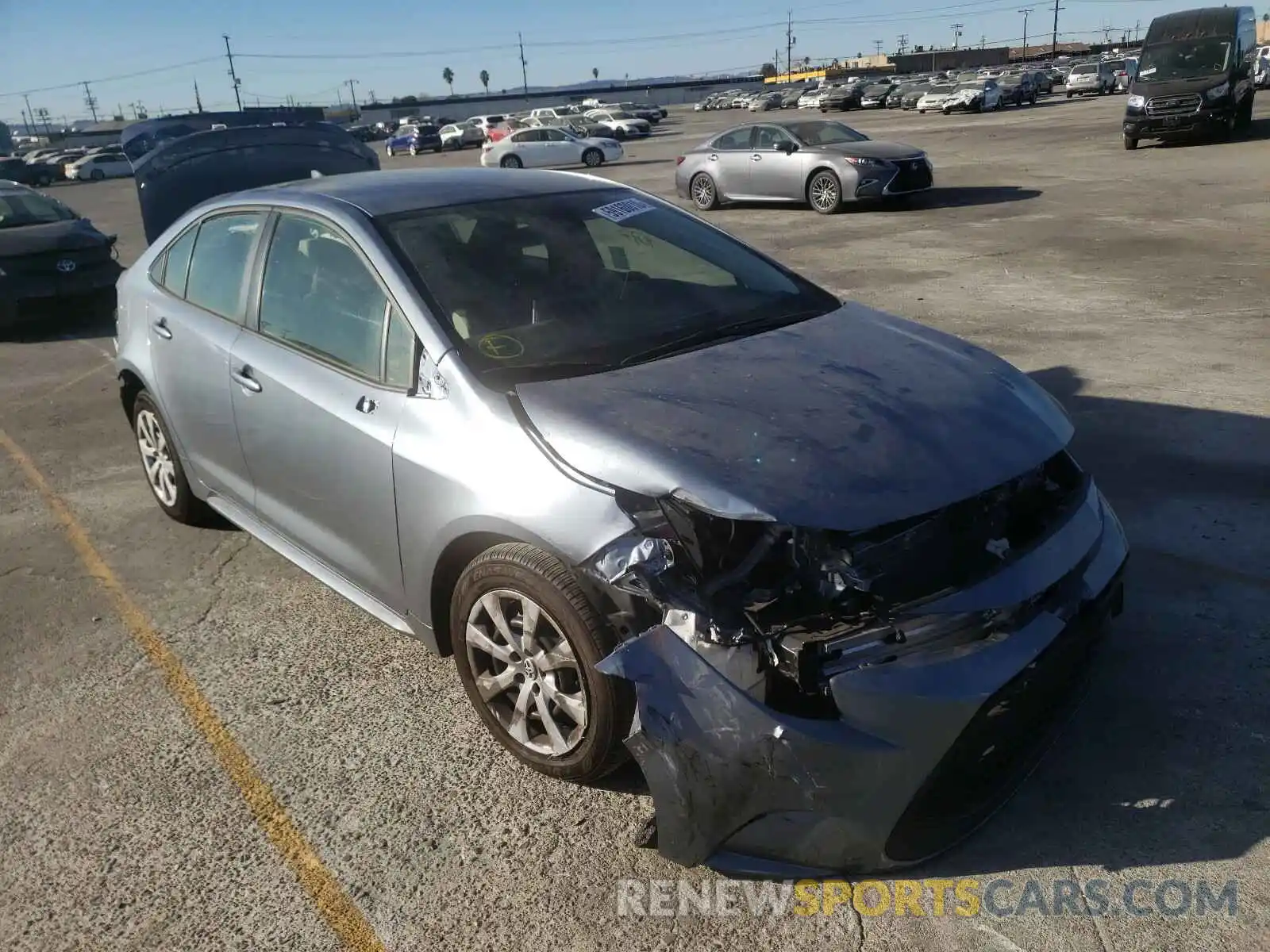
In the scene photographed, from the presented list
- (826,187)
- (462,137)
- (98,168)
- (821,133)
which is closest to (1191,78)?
(821,133)

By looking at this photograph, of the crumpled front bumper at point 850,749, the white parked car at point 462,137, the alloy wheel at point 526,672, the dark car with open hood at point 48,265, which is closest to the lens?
the crumpled front bumper at point 850,749

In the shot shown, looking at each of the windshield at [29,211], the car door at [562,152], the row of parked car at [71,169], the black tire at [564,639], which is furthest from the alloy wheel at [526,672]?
the row of parked car at [71,169]

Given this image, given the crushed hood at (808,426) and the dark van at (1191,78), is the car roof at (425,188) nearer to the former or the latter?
the crushed hood at (808,426)

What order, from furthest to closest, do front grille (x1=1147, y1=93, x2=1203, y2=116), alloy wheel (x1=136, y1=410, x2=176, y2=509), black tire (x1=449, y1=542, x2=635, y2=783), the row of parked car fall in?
the row of parked car → front grille (x1=1147, y1=93, x2=1203, y2=116) → alloy wheel (x1=136, y1=410, x2=176, y2=509) → black tire (x1=449, y1=542, x2=635, y2=783)

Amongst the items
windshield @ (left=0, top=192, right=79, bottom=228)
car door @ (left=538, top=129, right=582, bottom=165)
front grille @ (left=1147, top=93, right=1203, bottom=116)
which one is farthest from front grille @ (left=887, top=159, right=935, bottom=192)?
car door @ (left=538, top=129, right=582, bottom=165)

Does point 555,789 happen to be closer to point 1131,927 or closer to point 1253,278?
point 1131,927

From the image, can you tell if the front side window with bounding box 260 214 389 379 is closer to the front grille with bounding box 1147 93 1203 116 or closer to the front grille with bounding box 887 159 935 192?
the front grille with bounding box 887 159 935 192

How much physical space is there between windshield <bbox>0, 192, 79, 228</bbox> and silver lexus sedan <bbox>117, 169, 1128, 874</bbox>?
8586mm

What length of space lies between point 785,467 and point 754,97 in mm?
76281

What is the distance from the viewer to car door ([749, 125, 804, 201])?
16656 mm

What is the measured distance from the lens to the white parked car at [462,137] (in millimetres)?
57344

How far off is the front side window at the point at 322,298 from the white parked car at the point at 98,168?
5772cm

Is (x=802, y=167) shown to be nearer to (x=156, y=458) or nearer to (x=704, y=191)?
(x=704, y=191)

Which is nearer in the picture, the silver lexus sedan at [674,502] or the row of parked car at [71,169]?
the silver lexus sedan at [674,502]
